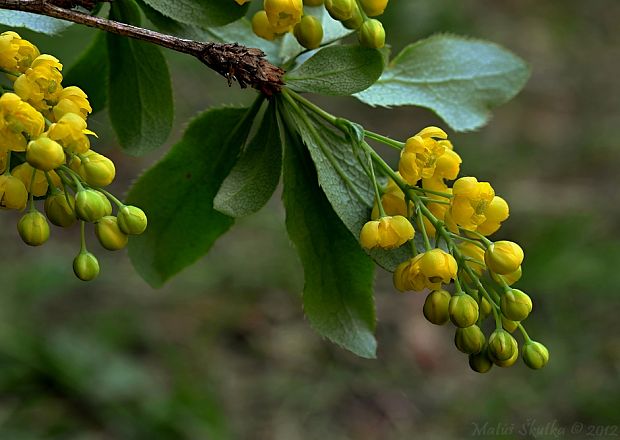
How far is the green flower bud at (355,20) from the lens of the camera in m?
1.22

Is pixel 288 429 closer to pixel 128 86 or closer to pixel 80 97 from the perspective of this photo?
pixel 128 86

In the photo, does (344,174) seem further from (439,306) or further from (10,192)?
(10,192)

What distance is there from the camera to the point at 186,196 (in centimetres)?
145

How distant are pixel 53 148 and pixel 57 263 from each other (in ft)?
8.51

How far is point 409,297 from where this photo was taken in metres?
3.79

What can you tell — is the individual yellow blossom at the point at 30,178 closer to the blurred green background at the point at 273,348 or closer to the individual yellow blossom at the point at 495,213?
the individual yellow blossom at the point at 495,213

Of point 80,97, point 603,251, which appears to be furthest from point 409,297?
point 80,97

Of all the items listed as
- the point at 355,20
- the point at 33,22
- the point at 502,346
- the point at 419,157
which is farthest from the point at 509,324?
the point at 33,22

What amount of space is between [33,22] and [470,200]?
0.71 m

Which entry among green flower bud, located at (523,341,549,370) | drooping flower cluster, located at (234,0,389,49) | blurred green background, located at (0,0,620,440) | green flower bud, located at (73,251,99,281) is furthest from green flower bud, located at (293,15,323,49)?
blurred green background, located at (0,0,620,440)

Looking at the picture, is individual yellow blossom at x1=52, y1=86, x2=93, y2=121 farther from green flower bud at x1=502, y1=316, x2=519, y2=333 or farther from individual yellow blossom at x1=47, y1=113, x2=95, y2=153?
green flower bud at x1=502, y1=316, x2=519, y2=333

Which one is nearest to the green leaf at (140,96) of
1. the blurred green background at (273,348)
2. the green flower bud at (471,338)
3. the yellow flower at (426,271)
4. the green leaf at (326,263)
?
the green leaf at (326,263)

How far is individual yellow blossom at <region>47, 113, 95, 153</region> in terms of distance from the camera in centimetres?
103

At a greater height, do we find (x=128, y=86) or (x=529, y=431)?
(x=128, y=86)
